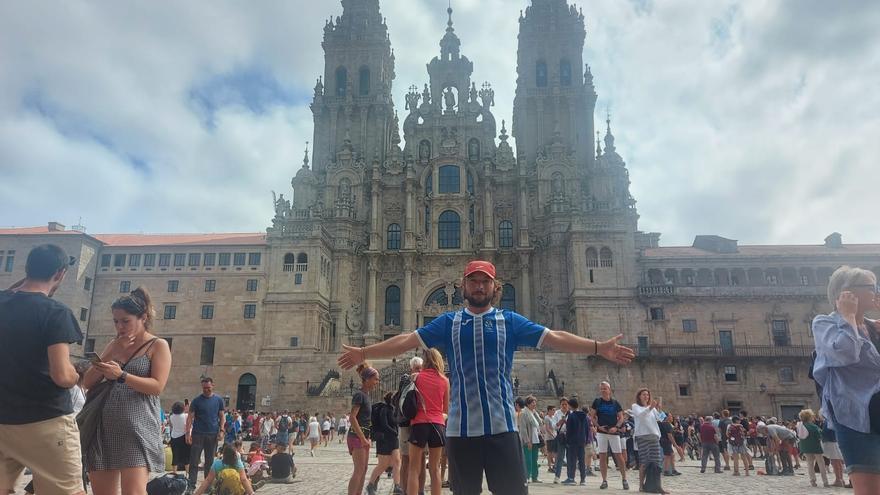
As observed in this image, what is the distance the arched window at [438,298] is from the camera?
158 feet

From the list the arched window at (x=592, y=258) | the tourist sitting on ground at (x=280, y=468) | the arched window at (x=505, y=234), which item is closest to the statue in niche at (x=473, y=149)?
the arched window at (x=505, y=234)

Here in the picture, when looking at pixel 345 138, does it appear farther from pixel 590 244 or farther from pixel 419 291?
pixel 590 244

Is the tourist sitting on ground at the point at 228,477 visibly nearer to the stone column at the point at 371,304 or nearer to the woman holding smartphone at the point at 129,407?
the woman holding smartphone at the point at 129,407

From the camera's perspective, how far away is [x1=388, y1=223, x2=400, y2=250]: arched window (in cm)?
4997

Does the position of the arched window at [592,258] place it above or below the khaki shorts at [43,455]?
above

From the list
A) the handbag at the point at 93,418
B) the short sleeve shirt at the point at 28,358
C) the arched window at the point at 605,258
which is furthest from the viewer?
the arched window at the point at 605,258

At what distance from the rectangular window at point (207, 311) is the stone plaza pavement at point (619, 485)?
26.9m

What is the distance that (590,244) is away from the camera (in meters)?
43.4

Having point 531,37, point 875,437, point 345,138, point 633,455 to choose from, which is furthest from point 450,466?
point 531,37

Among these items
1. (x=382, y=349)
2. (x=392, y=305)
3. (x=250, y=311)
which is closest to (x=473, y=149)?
(x=392, y=305)

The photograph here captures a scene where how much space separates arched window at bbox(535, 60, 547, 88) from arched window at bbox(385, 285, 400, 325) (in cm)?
2145

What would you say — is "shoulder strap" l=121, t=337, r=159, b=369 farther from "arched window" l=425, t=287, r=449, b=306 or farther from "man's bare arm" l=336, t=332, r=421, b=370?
"arched window" l=425, t=287, r=449, b=306

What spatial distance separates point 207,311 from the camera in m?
43.1

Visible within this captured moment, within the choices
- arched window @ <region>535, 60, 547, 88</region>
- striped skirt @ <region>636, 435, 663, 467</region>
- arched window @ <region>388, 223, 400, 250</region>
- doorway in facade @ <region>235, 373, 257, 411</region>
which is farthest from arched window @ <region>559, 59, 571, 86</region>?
striped skirt @ <region>636, 435, 663, 467</region>
